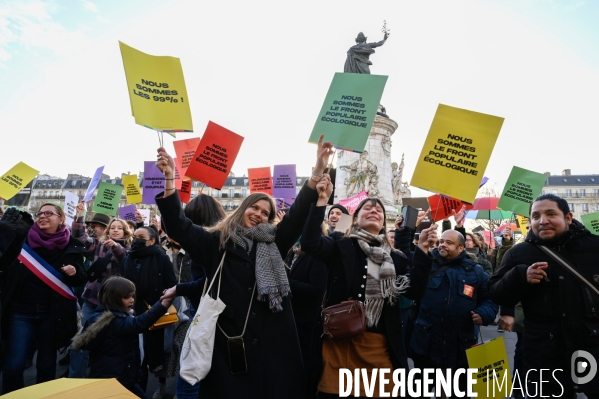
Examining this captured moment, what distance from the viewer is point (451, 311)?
14.0ft

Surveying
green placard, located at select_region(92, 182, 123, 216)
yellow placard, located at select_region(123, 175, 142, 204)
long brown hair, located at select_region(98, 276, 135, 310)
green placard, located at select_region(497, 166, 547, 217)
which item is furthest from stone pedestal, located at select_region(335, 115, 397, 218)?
long brown hair, located at select_region(98, 276, 135, 310)

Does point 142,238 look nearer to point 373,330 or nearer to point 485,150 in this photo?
point 373,330

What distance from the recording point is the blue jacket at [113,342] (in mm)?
3725

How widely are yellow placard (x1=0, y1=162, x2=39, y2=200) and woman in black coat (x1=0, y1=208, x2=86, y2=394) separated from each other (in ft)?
18.7

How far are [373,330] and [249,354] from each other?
34.3 inches

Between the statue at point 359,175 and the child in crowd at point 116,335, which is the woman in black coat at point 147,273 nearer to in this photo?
the child in crowd at point 116,335

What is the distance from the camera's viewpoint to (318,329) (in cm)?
347

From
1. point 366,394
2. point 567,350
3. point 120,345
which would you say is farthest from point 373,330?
point 120,345

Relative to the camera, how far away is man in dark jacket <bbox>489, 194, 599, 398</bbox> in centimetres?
300

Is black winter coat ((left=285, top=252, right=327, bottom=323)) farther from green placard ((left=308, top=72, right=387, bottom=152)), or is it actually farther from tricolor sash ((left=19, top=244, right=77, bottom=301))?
tricolor sash ((left=19, top=244, right=77, bottom=301))

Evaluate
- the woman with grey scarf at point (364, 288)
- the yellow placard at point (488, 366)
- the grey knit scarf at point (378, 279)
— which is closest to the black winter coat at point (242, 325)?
the woman with grey scarf at point (364, 288)

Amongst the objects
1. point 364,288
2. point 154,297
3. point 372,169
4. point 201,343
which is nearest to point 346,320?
point 364,288

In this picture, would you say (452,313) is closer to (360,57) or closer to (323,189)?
(323,189)

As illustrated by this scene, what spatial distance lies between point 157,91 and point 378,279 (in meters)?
2.47
